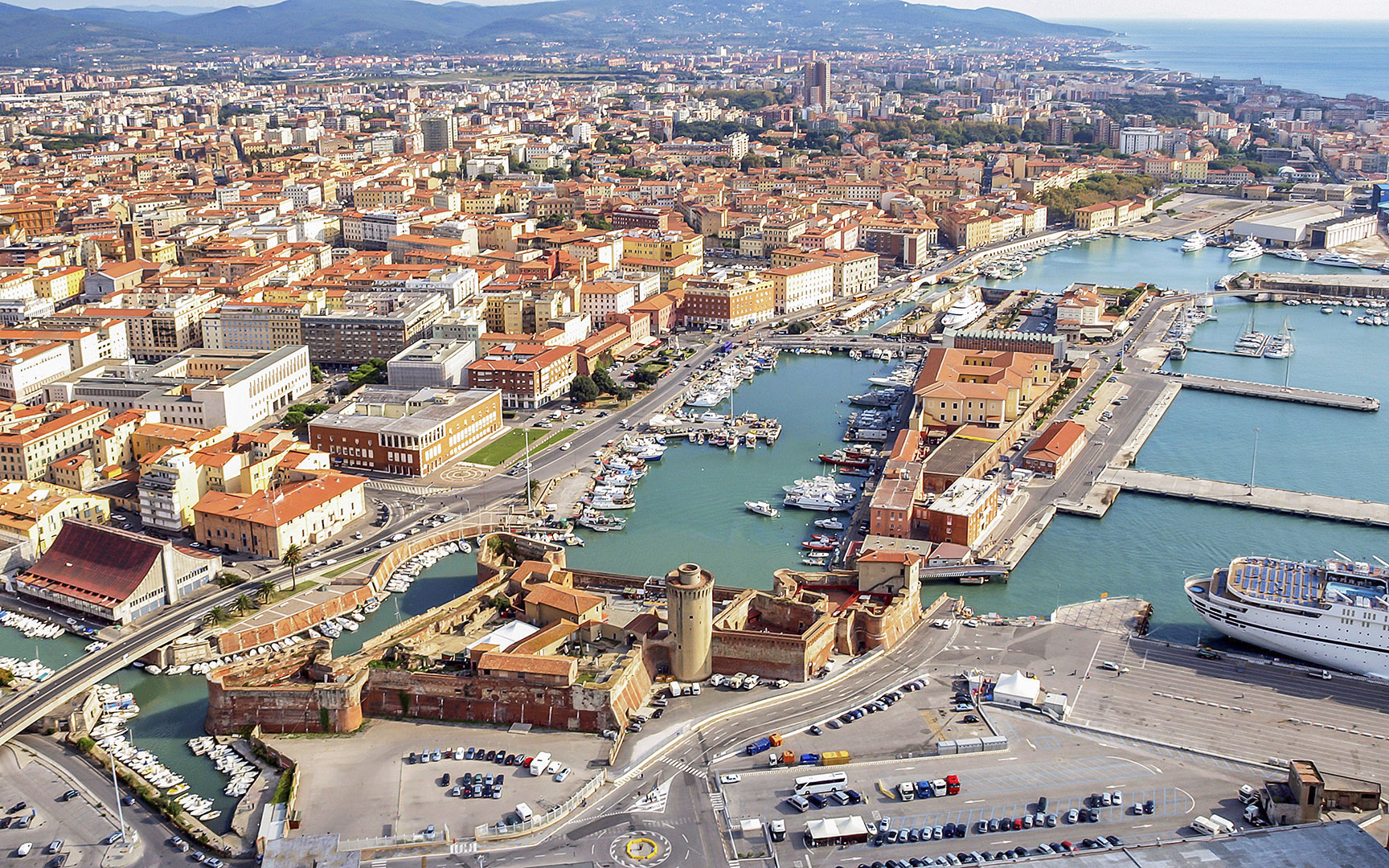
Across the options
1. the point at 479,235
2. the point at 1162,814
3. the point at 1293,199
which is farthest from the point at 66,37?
the point at 1162,814

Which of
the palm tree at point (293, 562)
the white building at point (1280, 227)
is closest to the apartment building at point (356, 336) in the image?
the palm tree at point (293, 562)

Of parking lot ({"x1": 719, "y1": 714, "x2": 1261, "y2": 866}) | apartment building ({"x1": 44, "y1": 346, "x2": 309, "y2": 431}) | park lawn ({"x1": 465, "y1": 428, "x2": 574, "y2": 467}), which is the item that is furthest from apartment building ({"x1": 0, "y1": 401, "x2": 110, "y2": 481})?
parking lot ({"x1": 719, "y1": 714, "x2": 1261, "y2": 866})

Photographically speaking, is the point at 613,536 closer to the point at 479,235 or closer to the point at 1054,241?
the point at 479,235

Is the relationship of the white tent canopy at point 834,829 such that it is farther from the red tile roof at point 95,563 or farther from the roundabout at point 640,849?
the red tile roof at point 95,563

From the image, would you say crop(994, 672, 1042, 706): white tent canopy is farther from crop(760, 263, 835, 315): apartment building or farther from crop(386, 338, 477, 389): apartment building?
crop(760, 263, 835, 315): apartment building

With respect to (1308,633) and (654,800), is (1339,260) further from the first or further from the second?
(654,800)

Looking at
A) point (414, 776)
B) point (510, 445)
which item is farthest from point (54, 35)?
point (414, 776)
